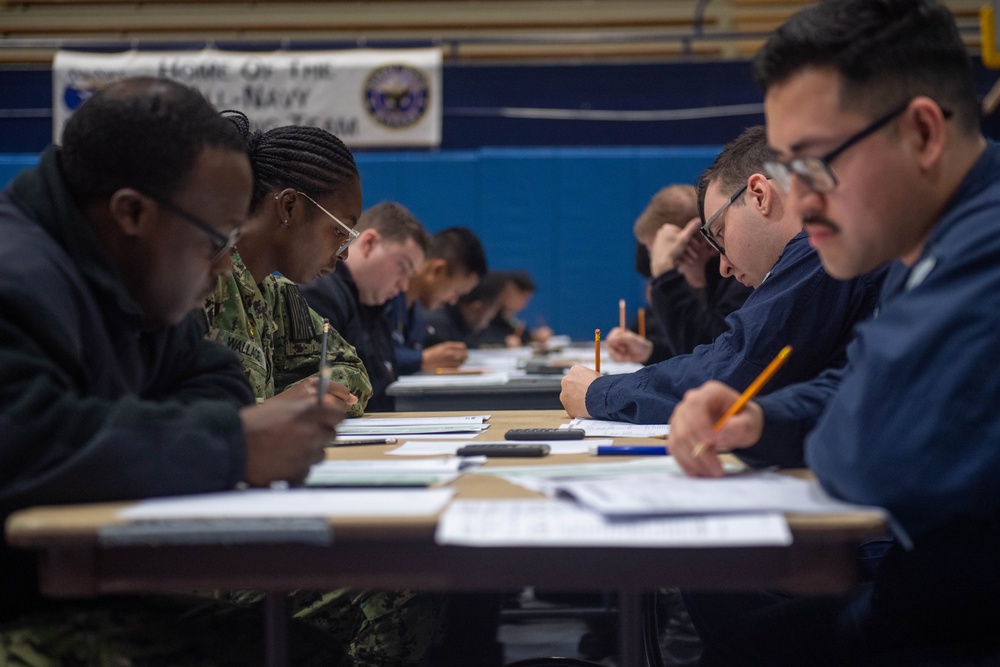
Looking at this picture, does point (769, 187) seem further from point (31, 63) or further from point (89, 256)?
Result: point (31, 63)

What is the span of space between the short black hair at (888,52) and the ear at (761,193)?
62cm

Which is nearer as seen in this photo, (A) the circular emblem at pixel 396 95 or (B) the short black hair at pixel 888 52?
(B) the short black hair at pixel 888 52

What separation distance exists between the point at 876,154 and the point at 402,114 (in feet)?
18.2

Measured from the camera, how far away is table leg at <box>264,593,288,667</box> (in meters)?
0.95

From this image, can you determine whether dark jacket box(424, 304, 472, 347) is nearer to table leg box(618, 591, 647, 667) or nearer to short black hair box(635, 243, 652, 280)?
short black hair box(635, 243, 652, 280)

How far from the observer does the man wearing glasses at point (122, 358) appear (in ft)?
2.78

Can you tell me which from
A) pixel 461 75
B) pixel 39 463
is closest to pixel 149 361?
pixel 39 463

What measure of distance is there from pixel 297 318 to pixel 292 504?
1.24 m

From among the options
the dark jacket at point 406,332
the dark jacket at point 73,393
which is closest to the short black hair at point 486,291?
the dark jacket at point 406,332

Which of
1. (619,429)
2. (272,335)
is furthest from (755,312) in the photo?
(272,335)

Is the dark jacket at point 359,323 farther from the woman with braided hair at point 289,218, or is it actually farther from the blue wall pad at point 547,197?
the blue wall pad at point 547,197

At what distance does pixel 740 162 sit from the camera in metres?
1.69

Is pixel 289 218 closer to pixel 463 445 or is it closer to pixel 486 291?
pixel 463 445

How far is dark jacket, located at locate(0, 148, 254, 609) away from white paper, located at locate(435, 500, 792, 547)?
278 millimetres
